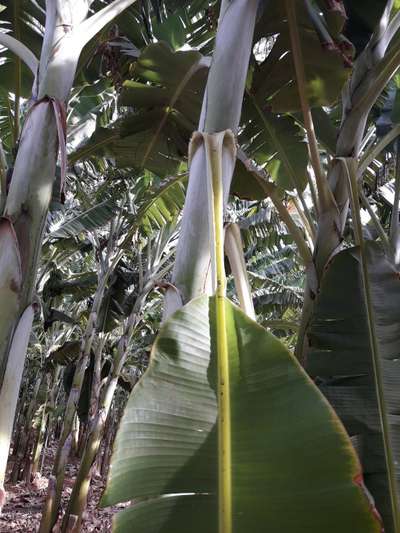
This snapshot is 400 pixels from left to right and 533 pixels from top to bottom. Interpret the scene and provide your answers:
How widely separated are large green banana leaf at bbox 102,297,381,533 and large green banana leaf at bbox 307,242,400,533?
515mm

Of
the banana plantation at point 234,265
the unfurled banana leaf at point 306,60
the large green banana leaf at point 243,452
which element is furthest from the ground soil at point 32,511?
the large green banana leaf at point 243,452

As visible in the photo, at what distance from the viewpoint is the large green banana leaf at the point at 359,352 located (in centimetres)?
109

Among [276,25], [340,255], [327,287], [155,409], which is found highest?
[276,25]

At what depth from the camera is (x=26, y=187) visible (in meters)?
1.17

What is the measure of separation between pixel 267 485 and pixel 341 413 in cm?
62

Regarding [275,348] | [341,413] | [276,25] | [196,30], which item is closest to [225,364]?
[275,348]

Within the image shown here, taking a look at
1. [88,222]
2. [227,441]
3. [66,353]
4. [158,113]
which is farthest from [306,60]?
[66,353]

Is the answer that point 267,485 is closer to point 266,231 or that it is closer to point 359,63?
point 359,63

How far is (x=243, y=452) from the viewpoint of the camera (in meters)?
0.65

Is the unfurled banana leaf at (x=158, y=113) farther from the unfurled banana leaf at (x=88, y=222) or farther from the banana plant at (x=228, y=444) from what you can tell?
the unfurled banana leaf at (x=88, y=222)

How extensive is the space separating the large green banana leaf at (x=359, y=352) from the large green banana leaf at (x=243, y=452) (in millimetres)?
515

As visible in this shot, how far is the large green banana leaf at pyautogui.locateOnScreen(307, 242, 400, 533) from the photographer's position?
3.58 ft

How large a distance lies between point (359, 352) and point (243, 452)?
743 mm

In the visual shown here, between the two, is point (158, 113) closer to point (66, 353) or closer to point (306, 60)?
point (306, 60)
